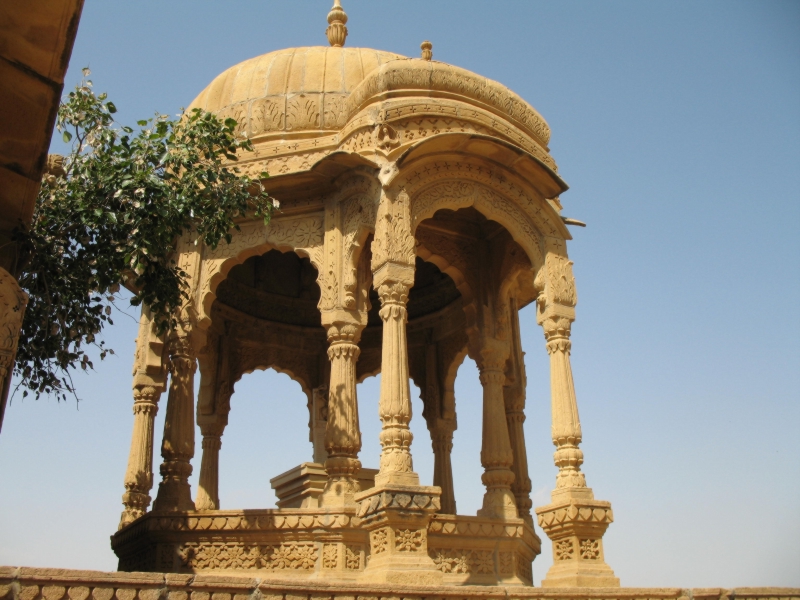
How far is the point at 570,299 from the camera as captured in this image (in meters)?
11.8

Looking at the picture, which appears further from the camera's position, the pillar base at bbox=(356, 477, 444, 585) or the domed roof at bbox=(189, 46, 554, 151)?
the domed roof at bbox=(189, 46, 554, 151)

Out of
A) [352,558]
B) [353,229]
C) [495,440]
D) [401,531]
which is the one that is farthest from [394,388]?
[495,440]

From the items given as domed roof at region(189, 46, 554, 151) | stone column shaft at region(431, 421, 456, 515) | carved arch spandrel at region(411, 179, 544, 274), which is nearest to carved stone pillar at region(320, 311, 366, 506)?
carved arch spandrel at region(411, 179, 544, 274)

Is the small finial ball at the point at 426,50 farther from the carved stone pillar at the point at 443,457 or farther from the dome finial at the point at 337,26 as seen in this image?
the carved stone pillar at the point at 443,457

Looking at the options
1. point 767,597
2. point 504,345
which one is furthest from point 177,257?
point 767,597

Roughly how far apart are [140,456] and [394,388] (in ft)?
16.5

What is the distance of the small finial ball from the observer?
12.3 metres

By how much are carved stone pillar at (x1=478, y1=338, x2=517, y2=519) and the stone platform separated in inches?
129

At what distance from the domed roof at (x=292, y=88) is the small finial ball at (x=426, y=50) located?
1.78 meters

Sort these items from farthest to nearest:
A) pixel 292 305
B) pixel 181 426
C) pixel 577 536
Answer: pixel 292 305 → pixel 181 426 → pixel 577 536

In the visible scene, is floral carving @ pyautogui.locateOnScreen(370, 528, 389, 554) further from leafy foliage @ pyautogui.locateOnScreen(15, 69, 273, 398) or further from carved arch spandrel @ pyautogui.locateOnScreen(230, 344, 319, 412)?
carved arch spandrel @ pyautogui.locateOnScreen(230, 344, 319, 412)

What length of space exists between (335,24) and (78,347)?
344 inches

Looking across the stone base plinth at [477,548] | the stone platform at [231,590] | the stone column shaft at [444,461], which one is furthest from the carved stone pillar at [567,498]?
the stone column shaft at [444,461]

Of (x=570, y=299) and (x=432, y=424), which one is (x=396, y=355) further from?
(x=432, y=424)
